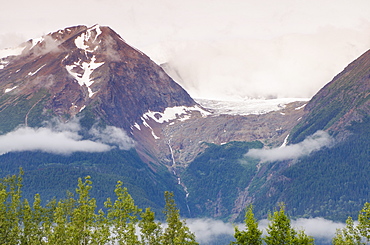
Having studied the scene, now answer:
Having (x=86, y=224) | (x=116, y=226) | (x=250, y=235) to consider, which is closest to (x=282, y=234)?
(x=250, y=235)

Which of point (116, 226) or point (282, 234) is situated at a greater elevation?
point (116, 226)

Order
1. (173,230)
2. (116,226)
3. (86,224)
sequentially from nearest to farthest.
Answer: (86,224) → (116,226) → (173,230)

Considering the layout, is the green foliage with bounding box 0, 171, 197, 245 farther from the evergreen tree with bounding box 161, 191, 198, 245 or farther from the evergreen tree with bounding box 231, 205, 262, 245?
the evergreen tree with bounding box 231, 205, 262, 245

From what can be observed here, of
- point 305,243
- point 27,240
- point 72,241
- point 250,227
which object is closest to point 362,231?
point 305,243

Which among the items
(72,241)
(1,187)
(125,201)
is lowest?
(72,241)

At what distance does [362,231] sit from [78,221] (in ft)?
168

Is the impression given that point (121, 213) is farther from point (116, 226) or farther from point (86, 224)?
point (86, 224)

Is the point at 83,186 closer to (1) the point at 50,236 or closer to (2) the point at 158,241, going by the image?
(1) the point at 50,236

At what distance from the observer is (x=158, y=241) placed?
134 meters

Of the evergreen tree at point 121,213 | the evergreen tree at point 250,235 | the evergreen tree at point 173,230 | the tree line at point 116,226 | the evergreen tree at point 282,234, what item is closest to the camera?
the evergreen tree at point 282,234

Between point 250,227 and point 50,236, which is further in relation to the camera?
point 50,236

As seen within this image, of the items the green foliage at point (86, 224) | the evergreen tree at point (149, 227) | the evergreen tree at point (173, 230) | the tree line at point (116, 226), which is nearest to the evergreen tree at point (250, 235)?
the tree line at point (116, 226)

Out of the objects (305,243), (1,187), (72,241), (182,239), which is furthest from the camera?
(1,187)

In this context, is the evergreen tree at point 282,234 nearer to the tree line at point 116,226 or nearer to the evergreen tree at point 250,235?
the tree line at point 116,226
